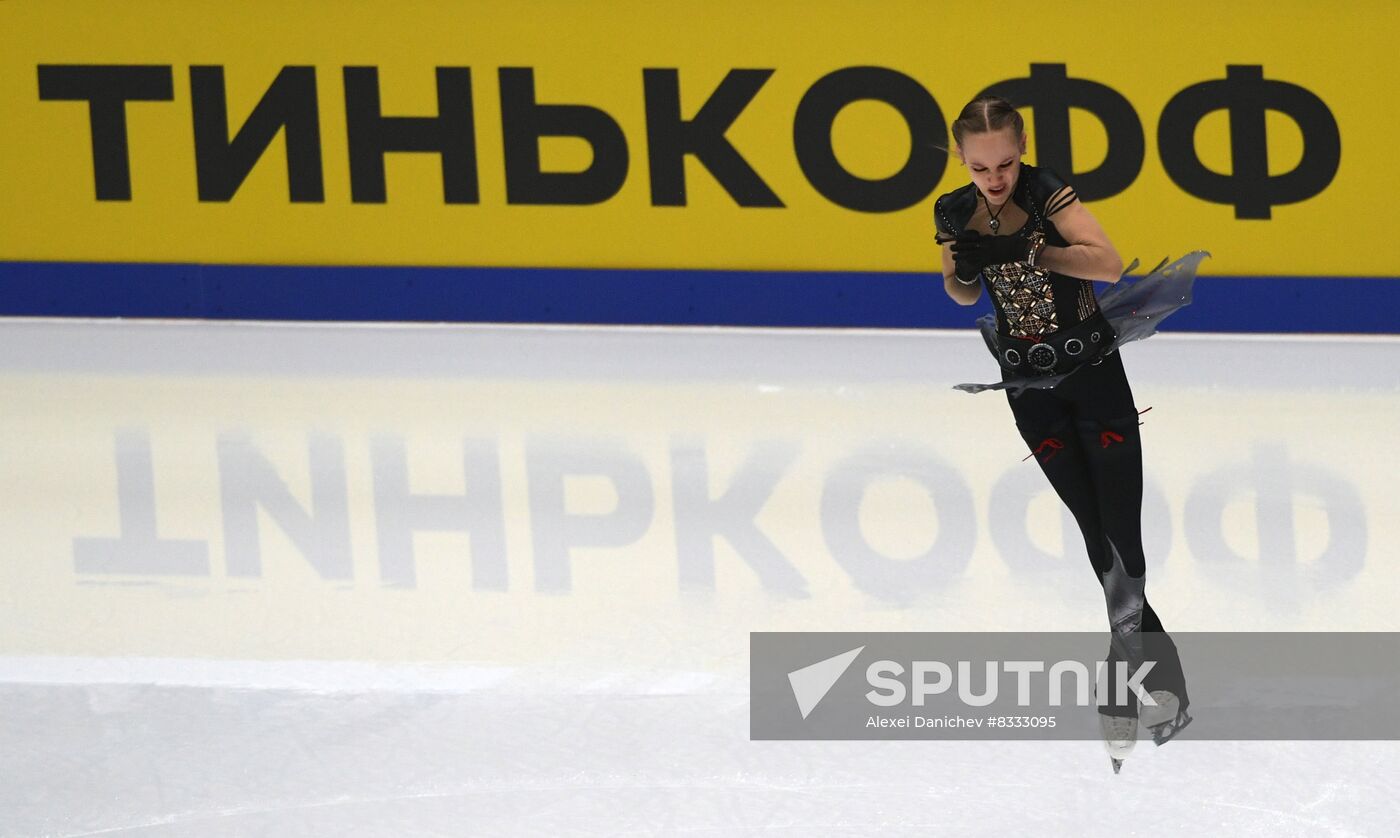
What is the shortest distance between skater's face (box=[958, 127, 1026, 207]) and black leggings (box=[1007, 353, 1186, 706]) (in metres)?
0.39

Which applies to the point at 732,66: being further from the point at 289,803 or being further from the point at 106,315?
the point at 289,803

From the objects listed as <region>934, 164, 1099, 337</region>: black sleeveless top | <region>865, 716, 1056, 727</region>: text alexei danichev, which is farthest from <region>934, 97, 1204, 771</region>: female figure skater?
<region>865, 716, 1056, 727</region>: text alexei danichev

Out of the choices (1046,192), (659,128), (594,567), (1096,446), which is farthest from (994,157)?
(659,128)

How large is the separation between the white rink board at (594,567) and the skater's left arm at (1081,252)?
0.95 metres

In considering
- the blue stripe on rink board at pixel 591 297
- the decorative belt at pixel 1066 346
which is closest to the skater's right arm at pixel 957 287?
the decorative belt at pixel 1066 346

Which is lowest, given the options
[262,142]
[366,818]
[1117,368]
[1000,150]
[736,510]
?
[366,818]

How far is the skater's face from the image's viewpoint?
2.73m

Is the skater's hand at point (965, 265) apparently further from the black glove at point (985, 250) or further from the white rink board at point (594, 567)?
the white rink board at point (594, 567)

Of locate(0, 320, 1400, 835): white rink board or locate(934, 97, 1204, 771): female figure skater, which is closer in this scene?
locate(934, 97, 1204, 771): female figure skater

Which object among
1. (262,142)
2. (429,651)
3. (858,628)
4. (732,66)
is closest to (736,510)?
(858,628)

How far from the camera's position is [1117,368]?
9.68ft

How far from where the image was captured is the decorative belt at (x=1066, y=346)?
9.37 ft

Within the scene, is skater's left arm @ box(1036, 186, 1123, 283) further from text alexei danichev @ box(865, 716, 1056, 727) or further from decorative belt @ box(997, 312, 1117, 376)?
text alexei danichev @ box(865, 716, 1056, 727)

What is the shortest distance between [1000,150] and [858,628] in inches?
56.0
